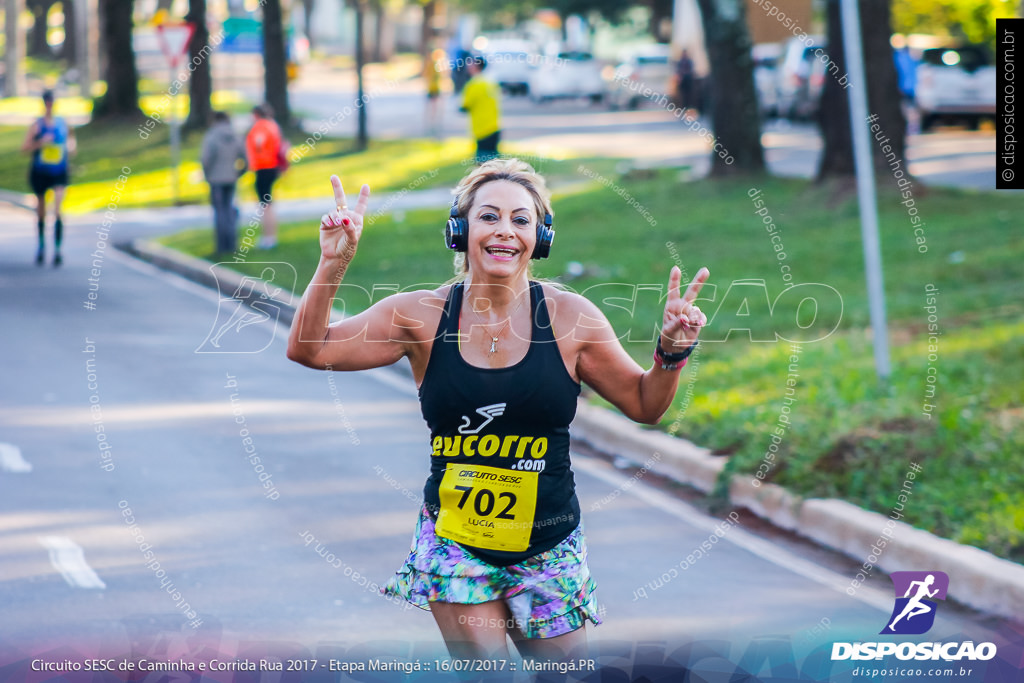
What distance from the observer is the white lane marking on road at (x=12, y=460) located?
8133mm

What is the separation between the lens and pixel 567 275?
45.5ft

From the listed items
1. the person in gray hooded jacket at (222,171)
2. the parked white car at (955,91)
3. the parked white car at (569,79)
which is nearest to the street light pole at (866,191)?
the person in gray hooded jacket at (222,171)

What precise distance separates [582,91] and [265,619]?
144 feet

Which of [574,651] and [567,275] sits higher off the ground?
[574,651]

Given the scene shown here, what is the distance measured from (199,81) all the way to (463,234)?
3176cm

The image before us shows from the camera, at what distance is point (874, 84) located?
17.3 meters

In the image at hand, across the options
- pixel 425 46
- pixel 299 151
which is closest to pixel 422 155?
pixel 299 151

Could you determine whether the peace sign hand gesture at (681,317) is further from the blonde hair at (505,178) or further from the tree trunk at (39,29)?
the tree trunk at (39,29)

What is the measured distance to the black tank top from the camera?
11.4 ft

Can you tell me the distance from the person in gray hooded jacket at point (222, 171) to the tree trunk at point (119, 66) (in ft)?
67.5

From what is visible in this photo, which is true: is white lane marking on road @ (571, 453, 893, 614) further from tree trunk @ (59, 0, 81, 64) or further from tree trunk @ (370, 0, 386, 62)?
tree trunk @ (370, 0, 386, 62)

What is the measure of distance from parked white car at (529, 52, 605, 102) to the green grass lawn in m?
27.1

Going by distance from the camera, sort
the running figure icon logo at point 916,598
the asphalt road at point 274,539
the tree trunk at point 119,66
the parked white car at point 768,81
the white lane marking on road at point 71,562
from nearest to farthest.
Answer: the asphalt road at point 274,539, the running figure icon logo at point 916,598, the white lane marking on road at point 71,562, the tree trunk at point 119,66, the parked white car at point 768,81

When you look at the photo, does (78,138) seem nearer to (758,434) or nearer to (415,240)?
(415,240)
